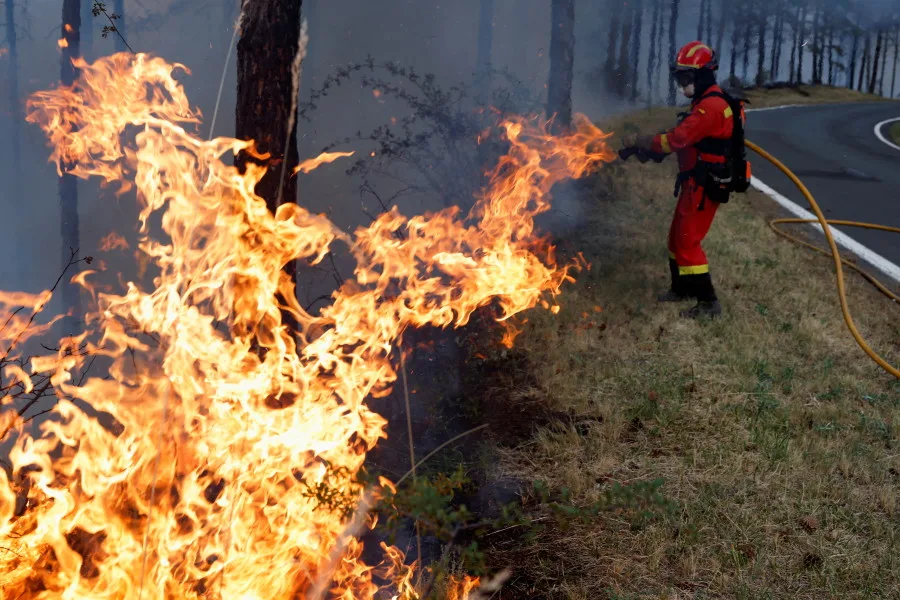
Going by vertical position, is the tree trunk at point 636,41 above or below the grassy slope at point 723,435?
above

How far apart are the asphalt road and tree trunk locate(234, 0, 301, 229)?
22.3 ft

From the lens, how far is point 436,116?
8.05 meters

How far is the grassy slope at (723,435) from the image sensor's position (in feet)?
10.9

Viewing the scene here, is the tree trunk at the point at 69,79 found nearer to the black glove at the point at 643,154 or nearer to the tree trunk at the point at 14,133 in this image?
the black glove at the point at 643,154

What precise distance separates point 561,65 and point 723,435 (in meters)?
7.96

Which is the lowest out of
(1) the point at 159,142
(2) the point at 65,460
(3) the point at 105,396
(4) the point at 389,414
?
(4) the point at 389,414

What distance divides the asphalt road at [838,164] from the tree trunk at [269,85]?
680 centimetres

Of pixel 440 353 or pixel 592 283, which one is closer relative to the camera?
pixel 440 353

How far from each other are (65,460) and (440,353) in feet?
9.92

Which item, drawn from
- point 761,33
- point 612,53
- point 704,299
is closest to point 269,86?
point 704,299

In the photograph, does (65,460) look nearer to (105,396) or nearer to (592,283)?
(105,396)

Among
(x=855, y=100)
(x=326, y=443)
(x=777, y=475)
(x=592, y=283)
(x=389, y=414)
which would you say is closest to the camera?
(x=326, y=443)

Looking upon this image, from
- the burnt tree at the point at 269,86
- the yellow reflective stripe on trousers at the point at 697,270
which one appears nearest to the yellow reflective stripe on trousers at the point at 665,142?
the yellow reflective stripe on trousers at the point at 697,270

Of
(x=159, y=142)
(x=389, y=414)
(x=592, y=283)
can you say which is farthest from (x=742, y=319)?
(x=159, y=142)
